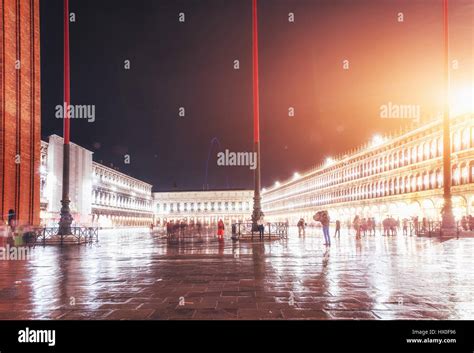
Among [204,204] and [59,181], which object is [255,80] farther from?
[204,204]

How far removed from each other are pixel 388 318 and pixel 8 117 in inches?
964

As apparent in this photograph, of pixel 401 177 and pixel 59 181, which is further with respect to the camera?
pixel 401 177

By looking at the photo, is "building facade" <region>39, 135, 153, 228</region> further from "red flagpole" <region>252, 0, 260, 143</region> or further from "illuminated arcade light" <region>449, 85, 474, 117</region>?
"illuminated arcade light" <region>449, 85, 474, 117</region>

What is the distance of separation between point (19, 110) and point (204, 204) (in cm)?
11659

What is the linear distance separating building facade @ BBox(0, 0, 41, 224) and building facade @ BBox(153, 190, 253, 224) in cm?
11369

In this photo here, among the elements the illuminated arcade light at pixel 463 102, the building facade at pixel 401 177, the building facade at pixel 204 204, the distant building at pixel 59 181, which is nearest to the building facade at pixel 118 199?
the building facade at pixel 204 204

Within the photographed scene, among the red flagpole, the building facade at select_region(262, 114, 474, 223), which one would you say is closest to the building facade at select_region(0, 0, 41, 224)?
the red flagpole

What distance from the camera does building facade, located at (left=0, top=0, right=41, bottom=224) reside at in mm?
23547

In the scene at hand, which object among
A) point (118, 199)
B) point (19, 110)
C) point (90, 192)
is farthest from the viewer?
point (118, 199)

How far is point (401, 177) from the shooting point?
2205 inches

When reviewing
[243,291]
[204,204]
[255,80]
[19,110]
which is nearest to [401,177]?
[255,80]

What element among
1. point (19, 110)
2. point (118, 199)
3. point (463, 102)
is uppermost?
point (463, 102)
